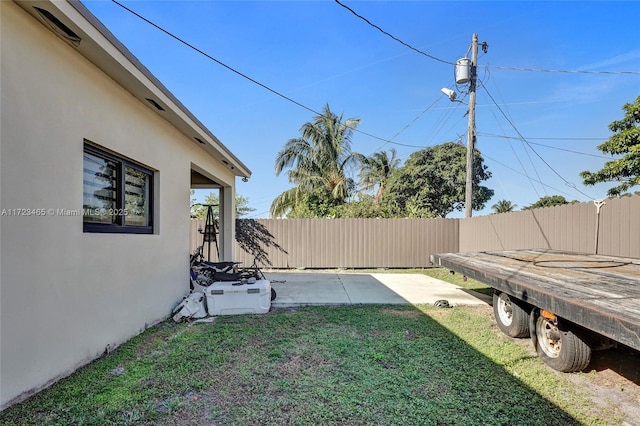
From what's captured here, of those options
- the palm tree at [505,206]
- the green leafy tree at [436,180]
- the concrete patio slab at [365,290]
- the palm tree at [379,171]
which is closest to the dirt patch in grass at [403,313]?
the concrete patio slab at [365,290]

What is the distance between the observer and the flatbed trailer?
1933 mm

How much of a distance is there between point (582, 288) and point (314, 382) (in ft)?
7.52

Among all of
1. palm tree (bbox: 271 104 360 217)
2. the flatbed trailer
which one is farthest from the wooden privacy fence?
the flatbed trailer

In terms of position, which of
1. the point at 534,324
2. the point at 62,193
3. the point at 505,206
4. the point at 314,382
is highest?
the point at 505,206

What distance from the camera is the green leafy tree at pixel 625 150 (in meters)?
13.1

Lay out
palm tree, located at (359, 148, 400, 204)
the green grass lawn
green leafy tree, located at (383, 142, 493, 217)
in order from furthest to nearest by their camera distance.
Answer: palm tree, located at (359, 148, 400, 204)
green leafy tree, located at (383, 142, 493, 217)
the green grass lawn

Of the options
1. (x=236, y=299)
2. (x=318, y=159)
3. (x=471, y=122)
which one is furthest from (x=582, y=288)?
(x=318, y=159)

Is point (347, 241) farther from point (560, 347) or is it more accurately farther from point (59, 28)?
point (59, 28)

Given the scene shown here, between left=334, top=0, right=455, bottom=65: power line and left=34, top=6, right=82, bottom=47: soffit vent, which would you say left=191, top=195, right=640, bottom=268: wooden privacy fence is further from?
left=34, top=6, right=82, bottom=47: soffit vent

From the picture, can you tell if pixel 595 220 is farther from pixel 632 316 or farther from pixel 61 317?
pixel 61 317

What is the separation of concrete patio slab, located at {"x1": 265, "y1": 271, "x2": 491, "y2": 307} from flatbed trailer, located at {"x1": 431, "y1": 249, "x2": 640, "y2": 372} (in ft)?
6.80

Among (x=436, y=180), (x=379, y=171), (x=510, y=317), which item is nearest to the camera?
(x=510, y=317)

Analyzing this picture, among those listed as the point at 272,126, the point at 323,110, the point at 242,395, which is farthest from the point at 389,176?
the point at 242,395

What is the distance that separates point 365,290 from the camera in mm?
7203
